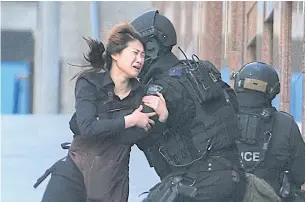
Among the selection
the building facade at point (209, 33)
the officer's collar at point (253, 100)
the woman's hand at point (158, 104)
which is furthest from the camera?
the building facade at point (209, 33)

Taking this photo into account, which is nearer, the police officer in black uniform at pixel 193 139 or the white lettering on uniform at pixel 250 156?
the police officer in black uniform at pixel 193 139

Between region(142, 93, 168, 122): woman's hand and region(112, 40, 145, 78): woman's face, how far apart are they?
0.13m

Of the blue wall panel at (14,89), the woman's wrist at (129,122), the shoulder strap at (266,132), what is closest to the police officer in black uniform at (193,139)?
the woman's wrist at (129,122)

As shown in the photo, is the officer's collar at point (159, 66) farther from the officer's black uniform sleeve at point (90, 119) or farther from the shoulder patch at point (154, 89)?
the officer's black uniform sleeve at point (90, 119)

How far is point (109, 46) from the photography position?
4.27m

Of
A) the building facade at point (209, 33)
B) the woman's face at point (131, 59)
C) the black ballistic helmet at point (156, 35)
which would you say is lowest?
the woman's face at point (131, 59)

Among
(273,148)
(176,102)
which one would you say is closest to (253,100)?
(273,148)

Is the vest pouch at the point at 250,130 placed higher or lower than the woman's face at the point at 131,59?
lower

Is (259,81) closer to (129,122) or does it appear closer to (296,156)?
(296,156)

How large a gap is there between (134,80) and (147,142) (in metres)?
0.31

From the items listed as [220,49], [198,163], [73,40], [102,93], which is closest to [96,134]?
[102,93]

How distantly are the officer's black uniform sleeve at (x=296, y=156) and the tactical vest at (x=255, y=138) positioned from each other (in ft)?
0.48

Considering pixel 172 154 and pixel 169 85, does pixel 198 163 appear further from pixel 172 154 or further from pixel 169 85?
pixel 169 85

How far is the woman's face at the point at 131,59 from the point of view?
4.21 meters
